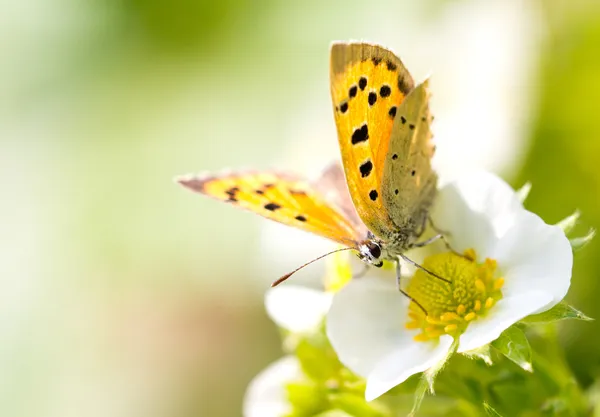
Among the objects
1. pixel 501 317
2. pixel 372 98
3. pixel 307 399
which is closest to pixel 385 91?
pixel 372 98

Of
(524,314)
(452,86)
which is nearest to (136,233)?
(452,86)

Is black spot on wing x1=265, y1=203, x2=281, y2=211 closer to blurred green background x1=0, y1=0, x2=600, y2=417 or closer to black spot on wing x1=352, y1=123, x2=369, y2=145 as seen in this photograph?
black spot on wing x1=352, y1=123, x2=369, y2=145

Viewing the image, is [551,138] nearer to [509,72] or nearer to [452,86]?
[509,72]

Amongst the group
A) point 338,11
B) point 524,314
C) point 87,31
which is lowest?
point 524,314

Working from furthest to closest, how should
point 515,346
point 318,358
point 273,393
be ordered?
point 273,393 < point 318,358 < point 515,346

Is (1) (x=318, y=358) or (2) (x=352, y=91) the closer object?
(2) (x=352, y=91)

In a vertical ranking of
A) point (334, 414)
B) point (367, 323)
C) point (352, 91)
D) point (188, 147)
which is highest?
point (188, 147)

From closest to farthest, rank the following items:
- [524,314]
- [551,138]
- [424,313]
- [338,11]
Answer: [524,314], [424,313], [551,138], [338,11]

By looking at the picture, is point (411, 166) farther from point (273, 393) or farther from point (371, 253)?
point (273, 393)
